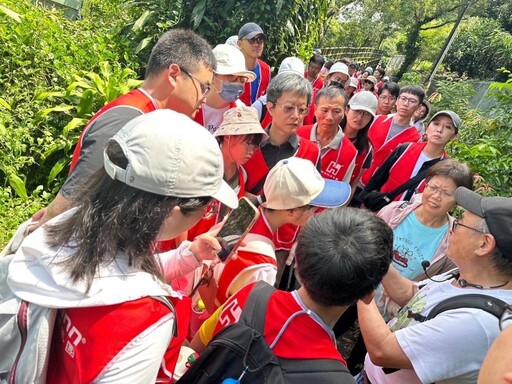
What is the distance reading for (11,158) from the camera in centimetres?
362

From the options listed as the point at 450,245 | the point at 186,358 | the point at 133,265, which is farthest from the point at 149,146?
the point at 450,245

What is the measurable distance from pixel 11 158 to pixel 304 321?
3311 millimetres

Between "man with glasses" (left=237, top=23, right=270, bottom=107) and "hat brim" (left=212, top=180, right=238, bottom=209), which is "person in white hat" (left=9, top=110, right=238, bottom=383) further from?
"man with glasses" (left=237, top=23, right=270, bottom=107)

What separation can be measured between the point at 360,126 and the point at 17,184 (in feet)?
10.7

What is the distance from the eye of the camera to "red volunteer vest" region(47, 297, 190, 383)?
0.98 metres

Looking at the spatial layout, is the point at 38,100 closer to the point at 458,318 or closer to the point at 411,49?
the point at 458,318

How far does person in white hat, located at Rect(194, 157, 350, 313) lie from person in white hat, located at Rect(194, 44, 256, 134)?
4.03ft

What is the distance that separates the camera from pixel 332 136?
3.66 m

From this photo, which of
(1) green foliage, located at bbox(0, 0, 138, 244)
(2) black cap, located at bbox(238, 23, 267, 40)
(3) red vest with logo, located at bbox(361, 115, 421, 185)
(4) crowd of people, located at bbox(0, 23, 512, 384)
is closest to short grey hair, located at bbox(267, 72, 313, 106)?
(4) crowd of people, located at bbox(0, 23, 512, 384)

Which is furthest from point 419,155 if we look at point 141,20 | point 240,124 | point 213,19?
point 141,20

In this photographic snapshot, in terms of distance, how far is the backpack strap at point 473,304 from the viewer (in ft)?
5.06

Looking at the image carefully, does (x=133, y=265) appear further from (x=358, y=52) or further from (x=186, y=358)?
(x=358, y=52)

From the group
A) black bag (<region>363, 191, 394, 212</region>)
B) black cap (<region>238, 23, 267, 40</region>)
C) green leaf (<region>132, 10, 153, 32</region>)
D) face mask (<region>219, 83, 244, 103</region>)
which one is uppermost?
black cap (<region>238, 23, 267, 40</region>)

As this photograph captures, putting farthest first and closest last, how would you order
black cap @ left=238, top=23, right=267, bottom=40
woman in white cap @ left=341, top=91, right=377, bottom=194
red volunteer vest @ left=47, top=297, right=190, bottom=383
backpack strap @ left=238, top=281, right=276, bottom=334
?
black cap @ left=238, top=23, right=267, bottom=40, woman in white cap @ left=341, top=91, right=377, bottom=194, backpack strap @ left=238, top=281, right=276, bottom=334, red volunteer vest @ left=47, top=297, right=190, bottom=383
